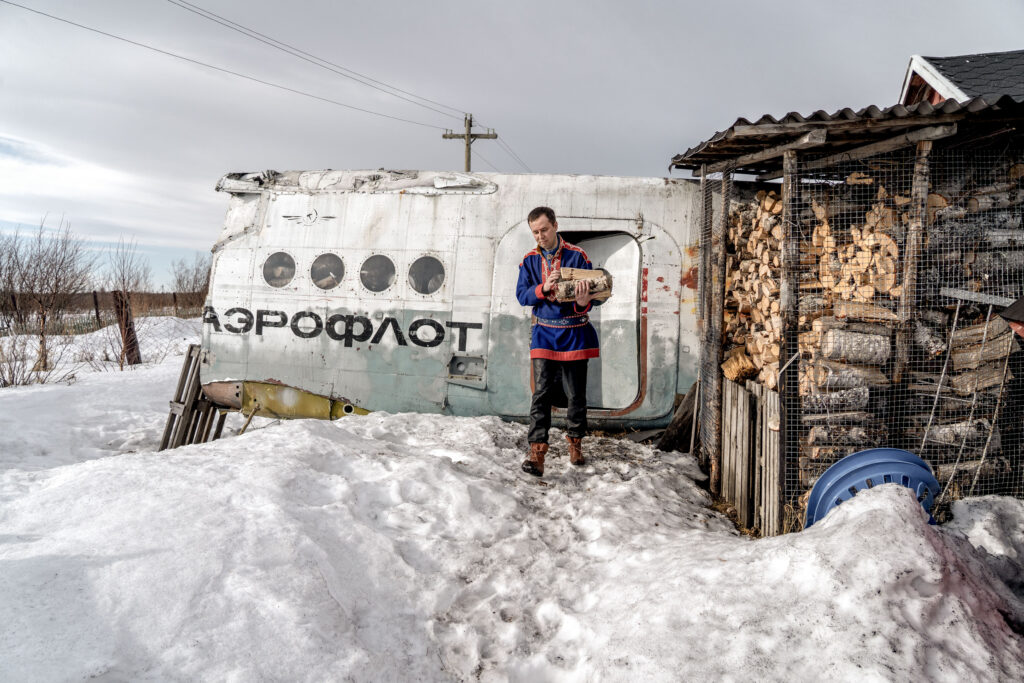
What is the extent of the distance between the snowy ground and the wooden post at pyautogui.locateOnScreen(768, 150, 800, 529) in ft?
3.07

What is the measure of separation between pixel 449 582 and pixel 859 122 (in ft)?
12.8

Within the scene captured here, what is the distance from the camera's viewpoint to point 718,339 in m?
5.05

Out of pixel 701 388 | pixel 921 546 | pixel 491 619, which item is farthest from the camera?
pixel 701 388

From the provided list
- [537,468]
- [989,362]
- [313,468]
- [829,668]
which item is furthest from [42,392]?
[989,362]

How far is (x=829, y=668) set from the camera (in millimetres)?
2037

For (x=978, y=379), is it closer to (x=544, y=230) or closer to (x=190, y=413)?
(x=544, y=230)

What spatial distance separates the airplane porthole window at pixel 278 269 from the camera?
682 cm

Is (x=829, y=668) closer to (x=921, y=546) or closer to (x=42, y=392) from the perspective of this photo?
(x=921, y=546)

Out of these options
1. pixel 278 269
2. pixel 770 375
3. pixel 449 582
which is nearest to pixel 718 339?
pixel 770 375

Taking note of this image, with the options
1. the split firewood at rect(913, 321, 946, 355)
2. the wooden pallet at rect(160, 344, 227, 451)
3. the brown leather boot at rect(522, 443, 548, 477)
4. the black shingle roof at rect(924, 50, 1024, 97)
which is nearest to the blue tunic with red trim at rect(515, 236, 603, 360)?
the brown leather boot at rect(522, 443, 548, 477)

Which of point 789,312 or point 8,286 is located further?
point 8,286

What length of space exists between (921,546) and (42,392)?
542 inches

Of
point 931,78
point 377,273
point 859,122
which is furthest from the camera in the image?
point 931,78

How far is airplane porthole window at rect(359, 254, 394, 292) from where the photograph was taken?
6.56 m
